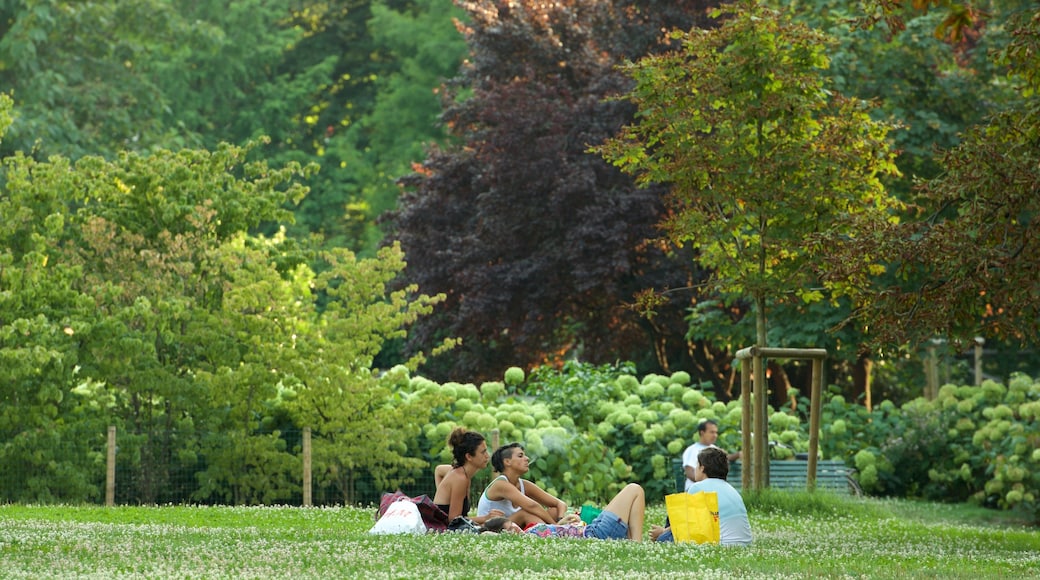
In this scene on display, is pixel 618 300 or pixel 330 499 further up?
pixel 618 300

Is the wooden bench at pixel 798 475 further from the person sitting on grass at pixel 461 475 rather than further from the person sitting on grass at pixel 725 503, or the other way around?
the person sitting on grass at pixel 725 503

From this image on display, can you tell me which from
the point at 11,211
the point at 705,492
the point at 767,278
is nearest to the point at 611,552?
the point at 705,492

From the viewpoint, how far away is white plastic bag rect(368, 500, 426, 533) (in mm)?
12297

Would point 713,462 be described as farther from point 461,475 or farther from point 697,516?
point 461,475

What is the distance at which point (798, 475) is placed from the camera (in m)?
21.4

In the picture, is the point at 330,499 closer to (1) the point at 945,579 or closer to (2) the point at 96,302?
(2) the point at 96,302

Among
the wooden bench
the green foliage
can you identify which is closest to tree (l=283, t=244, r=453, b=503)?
the green foliage

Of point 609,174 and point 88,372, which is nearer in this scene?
point 88,372

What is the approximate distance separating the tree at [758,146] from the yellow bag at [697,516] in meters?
5.45

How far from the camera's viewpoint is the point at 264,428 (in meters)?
20.7

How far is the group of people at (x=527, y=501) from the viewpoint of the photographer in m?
12.3

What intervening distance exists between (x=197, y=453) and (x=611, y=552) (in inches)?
413

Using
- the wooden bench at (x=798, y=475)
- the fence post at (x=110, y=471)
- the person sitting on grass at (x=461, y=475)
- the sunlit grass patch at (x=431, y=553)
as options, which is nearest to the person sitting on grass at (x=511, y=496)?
the person sitting on grass at (x=461, y=475)

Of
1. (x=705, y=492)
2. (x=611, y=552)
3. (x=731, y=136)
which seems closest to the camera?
(x=611, y=552)
